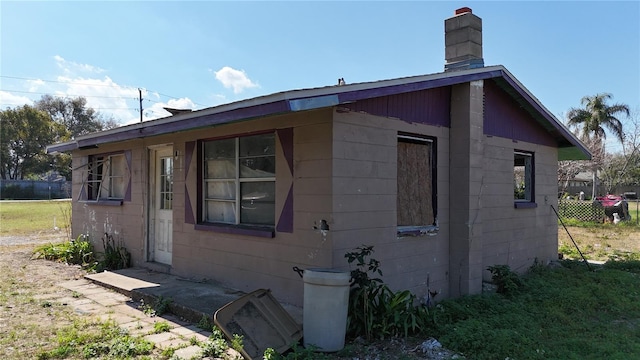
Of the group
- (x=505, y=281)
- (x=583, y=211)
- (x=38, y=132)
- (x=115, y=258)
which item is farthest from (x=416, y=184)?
(x=38, y=132)

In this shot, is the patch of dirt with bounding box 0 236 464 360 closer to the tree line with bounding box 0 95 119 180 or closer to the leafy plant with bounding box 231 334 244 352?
the leafy plant with bounding box 231 334 244 352

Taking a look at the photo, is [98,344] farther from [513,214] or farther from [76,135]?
[76,135]

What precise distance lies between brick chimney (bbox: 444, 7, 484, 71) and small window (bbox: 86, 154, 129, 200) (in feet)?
21.8

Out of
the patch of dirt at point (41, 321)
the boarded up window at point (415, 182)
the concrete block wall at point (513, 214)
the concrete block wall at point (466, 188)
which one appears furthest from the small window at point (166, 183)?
the concrete block wall at point (513, 214)

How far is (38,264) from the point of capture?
944 centimetres

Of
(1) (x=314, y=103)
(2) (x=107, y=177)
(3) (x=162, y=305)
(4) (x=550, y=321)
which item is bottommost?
(4) (x=550, y=321)

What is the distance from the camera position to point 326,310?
14.7 feet

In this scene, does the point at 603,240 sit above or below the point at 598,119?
below

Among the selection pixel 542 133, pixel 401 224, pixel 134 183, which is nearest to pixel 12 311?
pixel 134 183

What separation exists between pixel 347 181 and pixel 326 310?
168 centimetres

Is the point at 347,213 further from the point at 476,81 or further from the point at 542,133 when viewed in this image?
the point at 542,133

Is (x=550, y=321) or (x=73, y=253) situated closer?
(x=550, y=321)

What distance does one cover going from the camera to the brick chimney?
7.27 metres

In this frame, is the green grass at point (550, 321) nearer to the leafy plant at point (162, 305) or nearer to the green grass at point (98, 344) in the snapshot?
the green grass at point (98, 344)
